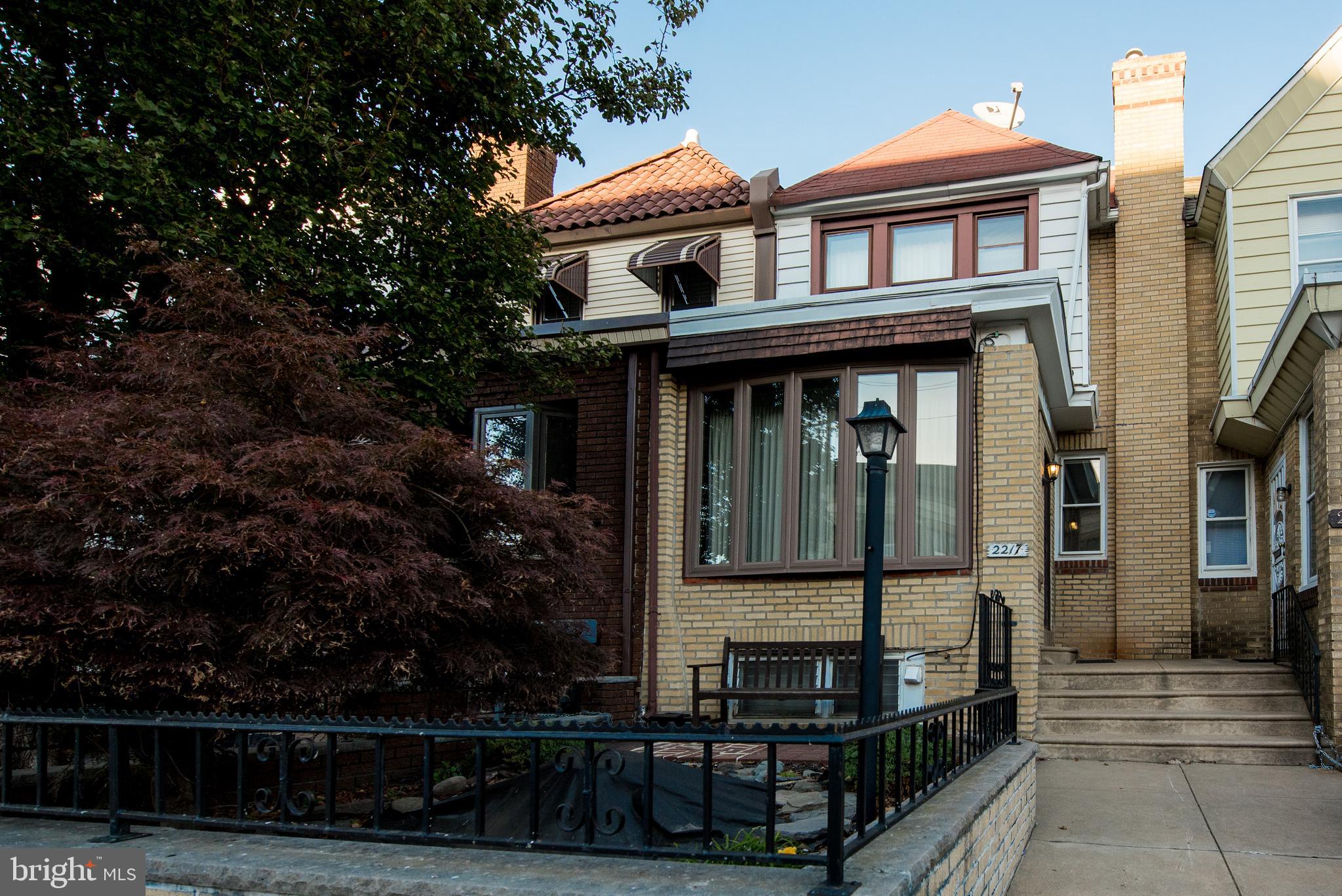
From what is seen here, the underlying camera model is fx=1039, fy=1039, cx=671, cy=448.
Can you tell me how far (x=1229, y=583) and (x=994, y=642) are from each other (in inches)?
240

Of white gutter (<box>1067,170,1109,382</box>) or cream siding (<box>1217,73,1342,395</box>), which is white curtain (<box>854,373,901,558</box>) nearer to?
white gutter (<box>1067,170,1109,382</box>)

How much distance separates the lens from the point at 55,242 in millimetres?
6707

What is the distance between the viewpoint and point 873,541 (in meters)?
4.94

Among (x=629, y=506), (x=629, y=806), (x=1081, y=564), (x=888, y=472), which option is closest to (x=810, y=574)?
(x=888, y=472)

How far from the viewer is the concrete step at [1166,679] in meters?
9.17

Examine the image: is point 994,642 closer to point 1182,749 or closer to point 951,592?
point 951,592

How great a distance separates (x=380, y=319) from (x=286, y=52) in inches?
77.1

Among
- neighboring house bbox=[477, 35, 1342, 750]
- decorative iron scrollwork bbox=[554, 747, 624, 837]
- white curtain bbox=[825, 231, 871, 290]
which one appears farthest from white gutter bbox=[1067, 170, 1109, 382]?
decorative iron scrollwork bbox=[554, 747, 624, 837]

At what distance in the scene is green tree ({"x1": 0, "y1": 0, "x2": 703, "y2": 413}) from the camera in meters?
6.78

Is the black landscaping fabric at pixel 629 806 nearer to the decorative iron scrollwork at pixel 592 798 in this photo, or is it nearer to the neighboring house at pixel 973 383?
the decorative iron scrollwork at pixel 592 798

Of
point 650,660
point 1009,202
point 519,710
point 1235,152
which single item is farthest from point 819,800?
point 1235,152

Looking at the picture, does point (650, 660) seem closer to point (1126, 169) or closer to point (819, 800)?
point (819, 800)

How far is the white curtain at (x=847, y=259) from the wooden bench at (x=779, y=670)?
4.15m

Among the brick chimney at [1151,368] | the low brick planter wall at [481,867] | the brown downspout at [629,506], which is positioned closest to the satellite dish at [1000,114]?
the brick chimney at [1151,368]
